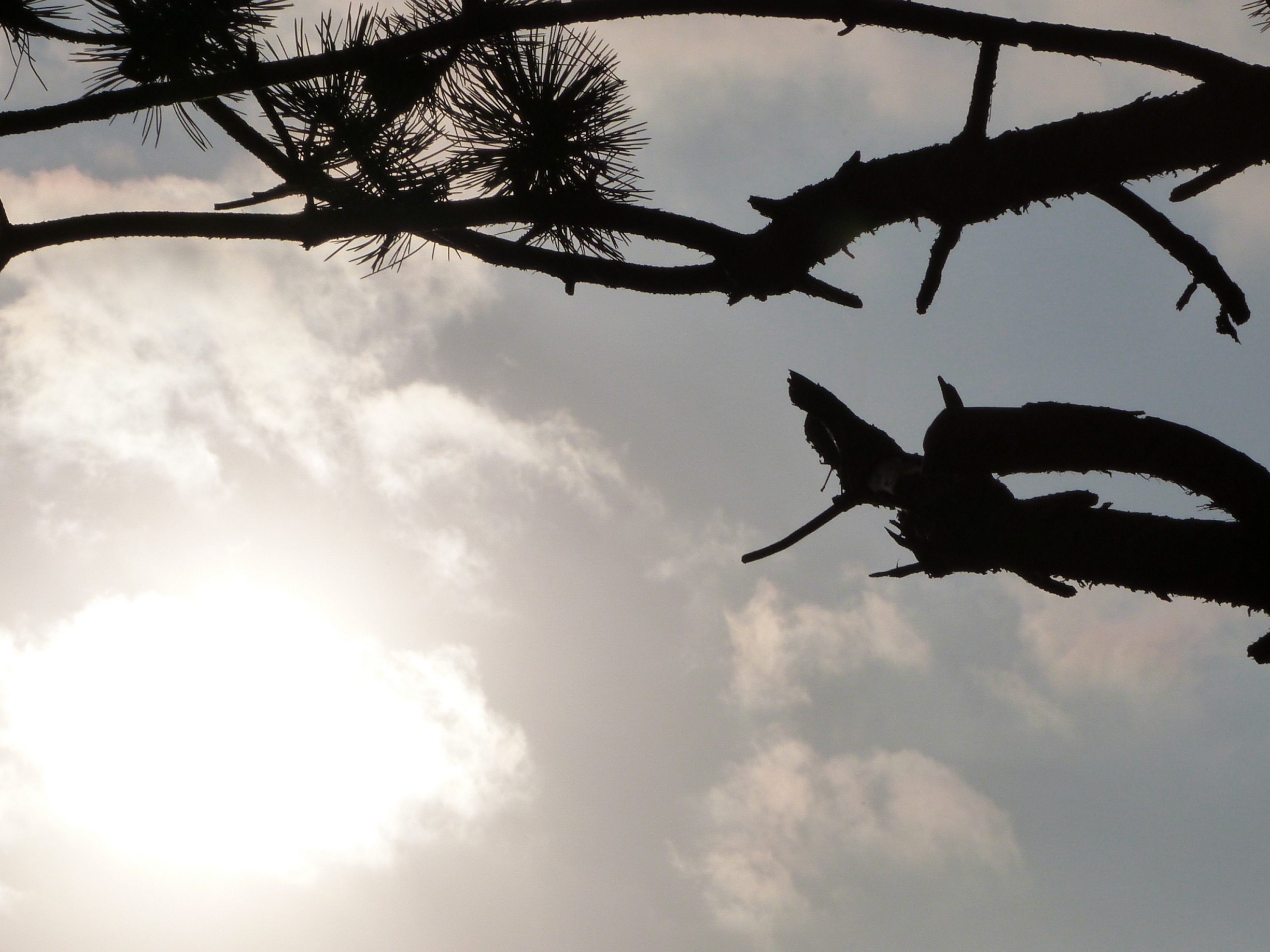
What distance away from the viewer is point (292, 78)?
7.47 ft

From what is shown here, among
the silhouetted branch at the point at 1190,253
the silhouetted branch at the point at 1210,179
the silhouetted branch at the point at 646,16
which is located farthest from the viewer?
the silhouetted branch at the point at 1190,253

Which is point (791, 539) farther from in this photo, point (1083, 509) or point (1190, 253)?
point (1190, 253)

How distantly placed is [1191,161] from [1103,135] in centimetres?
25

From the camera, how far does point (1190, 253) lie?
2723mm

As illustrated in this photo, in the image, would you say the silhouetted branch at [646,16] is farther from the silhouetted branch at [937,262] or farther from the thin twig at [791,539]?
the thin twig at [791,539]

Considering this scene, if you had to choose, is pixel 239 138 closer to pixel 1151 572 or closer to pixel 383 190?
pixel 383 190

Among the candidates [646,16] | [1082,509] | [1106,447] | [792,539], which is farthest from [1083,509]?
[646,16]

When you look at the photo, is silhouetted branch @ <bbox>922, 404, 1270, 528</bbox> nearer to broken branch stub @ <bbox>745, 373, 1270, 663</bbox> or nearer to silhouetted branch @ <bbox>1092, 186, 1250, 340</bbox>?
broken branch stub @ <bbox>745, 373, 1270, 663</bbox>

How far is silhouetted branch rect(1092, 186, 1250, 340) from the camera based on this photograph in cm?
264

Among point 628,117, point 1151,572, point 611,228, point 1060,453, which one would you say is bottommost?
point 1151,572

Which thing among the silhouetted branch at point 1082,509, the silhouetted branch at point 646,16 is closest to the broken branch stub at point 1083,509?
the silhouetted branch at point 1082,509

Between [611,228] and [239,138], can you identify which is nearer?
[611,228]

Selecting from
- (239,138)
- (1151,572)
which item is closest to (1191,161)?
(1151,572)

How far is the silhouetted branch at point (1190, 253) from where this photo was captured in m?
2.64
